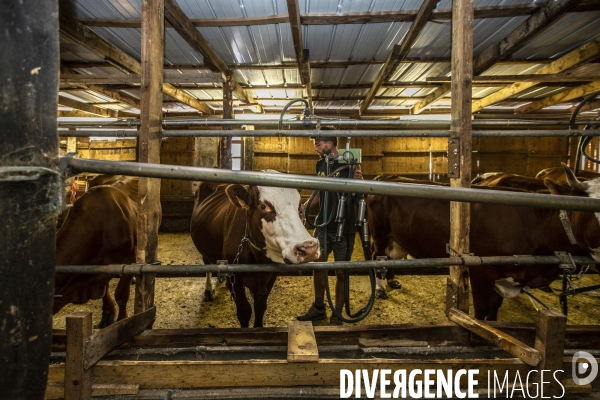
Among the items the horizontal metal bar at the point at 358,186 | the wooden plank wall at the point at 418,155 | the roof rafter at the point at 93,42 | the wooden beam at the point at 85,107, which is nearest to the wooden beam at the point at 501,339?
the horizontal metal bar at the point at 358,186

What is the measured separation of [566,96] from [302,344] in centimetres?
833

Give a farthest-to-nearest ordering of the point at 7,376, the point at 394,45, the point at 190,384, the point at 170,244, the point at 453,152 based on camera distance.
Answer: the point at 170,244 < the point at 394,45 < the point at 453,152 < the point at 190,384 < the point at 7,376

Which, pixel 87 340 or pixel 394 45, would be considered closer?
pixel 87 340

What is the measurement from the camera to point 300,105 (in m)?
9.04

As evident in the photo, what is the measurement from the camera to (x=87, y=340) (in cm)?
136

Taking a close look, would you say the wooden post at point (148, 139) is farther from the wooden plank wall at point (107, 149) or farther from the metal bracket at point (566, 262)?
the wooden plank wall at point (107, 149)

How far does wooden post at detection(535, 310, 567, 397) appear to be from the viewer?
1237 millimetres

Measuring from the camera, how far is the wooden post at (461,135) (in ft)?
6.84

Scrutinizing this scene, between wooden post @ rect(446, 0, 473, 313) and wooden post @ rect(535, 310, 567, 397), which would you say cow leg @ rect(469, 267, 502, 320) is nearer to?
wooden post @ rect(446, 0, 473, 313)

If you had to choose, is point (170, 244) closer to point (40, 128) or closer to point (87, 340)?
point (87, 340)

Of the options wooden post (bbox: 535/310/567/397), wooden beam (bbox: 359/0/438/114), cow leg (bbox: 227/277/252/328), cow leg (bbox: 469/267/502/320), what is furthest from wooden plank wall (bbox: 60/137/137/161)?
wooden post (bbox: 535/310/567/397)

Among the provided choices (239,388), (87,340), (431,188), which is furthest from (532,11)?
(87,340)

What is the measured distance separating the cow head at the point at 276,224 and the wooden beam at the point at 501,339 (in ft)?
3.23

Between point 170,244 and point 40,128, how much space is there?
24.5 feet
